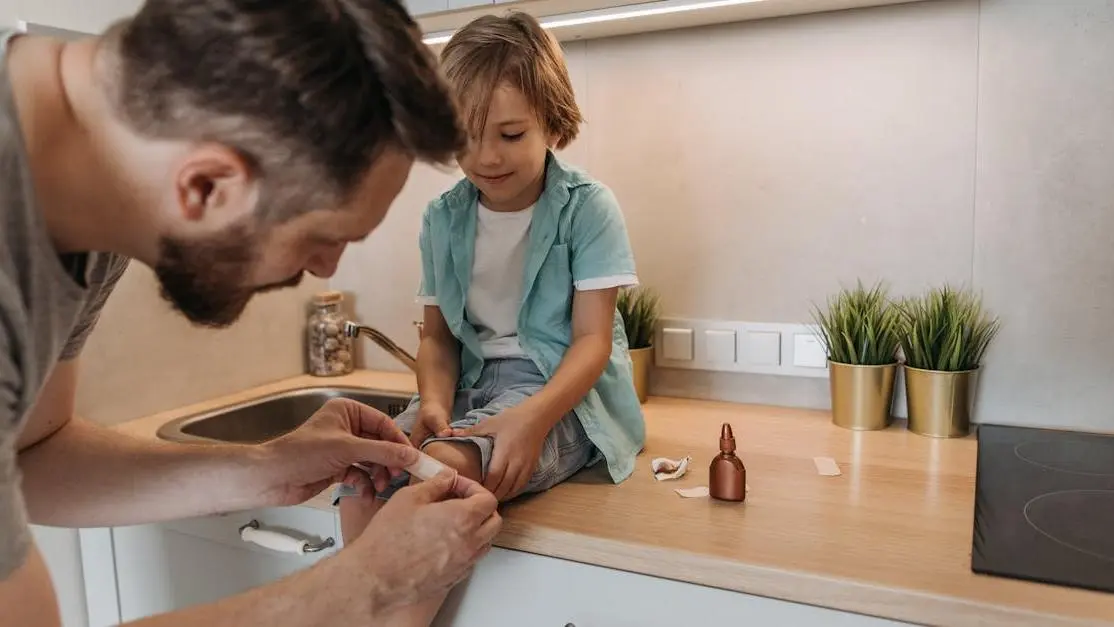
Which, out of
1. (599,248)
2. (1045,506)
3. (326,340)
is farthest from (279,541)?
(1045,506)

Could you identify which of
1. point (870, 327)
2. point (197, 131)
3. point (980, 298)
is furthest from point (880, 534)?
point (197, 131)

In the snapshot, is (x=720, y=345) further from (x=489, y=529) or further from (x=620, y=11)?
(x=489, y=529)

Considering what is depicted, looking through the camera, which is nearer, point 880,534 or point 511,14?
point 880,534

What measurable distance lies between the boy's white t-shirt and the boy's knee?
0.24 m

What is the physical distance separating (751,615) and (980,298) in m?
0.66

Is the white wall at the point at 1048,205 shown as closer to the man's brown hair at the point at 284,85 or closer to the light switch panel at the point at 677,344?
the light switch panel at the point at 677,344

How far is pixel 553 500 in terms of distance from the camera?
94cm

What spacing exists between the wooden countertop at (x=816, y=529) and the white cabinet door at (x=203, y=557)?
0.07 m

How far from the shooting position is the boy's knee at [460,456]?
35.1 inches

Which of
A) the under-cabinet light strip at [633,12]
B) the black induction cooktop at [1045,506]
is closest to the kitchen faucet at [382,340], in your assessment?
the under-cabinet light strip at [633,12]

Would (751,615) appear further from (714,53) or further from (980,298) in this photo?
(714,53)

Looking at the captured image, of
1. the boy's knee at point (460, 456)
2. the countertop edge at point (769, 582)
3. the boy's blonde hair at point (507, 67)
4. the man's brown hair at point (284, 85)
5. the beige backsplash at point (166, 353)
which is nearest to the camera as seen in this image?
the man's brown hair at point (284, 85)

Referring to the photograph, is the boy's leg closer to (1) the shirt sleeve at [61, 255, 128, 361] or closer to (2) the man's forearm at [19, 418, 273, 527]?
(2) the man's forearm at [19, 418, 273, 527]

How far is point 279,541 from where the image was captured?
1020 mm
